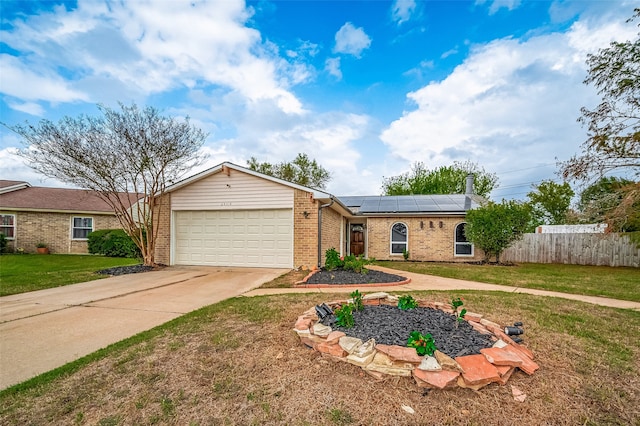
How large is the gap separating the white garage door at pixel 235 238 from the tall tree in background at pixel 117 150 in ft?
3.37

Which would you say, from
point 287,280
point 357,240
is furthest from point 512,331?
point 357,240

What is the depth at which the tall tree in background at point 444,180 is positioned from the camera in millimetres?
29406

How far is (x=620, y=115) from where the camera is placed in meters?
8.84

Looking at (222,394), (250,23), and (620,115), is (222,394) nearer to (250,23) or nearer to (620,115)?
(250,23)

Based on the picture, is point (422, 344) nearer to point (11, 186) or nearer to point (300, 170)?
point (11, 186)

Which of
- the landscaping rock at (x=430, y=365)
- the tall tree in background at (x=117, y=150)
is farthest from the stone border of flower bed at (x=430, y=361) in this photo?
the tall tree in background at (x=117, y=150)

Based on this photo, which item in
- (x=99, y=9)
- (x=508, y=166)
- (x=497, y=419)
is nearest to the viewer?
(x=497, y=419)

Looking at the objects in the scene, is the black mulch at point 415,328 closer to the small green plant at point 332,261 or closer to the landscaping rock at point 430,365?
the landscaping rock at point 430,365

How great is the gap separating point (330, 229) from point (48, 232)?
1588 centimetres

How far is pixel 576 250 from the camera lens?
46.1ft

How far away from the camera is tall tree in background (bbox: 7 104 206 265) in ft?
28.5

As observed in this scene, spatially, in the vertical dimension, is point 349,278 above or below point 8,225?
below

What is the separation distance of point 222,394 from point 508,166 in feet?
114

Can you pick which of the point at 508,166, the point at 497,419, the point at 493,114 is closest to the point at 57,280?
the point at 497,419
